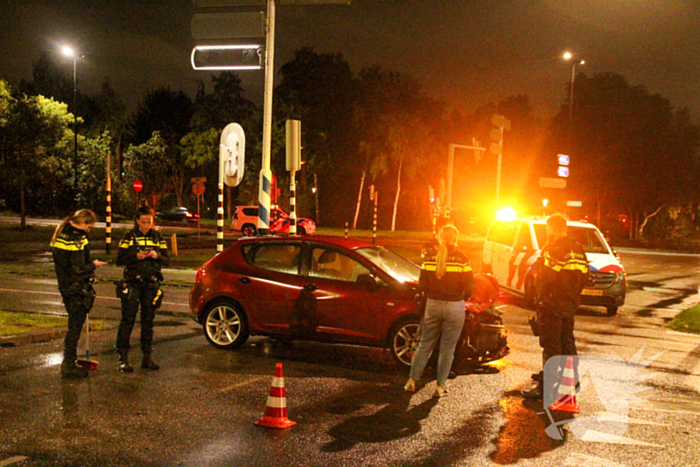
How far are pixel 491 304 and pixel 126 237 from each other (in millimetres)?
4514

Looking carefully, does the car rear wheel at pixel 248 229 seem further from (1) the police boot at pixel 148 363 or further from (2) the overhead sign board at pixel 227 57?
(1) the police boot at pixel 148 363

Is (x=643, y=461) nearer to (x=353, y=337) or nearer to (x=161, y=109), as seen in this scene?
(x=353, y=337)

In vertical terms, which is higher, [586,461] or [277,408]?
[277,408]

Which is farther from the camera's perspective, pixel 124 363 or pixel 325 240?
pixel 325 240

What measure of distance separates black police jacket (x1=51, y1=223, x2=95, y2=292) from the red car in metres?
2.09

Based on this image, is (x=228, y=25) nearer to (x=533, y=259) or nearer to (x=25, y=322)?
(x=25, y=322)

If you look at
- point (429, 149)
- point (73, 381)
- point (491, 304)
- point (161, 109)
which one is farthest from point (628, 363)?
point (161, 109)

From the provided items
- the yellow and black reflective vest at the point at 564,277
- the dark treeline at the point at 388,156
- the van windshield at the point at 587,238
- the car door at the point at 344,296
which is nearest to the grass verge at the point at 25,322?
the car door at the point at 344,296

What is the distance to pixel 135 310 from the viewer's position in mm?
7484

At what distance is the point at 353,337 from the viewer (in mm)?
8039

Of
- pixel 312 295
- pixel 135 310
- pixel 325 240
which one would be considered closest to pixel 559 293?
pixel 312 295

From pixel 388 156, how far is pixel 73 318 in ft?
143

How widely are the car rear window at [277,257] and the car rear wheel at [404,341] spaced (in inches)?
61.2

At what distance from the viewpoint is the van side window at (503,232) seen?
15250mm
